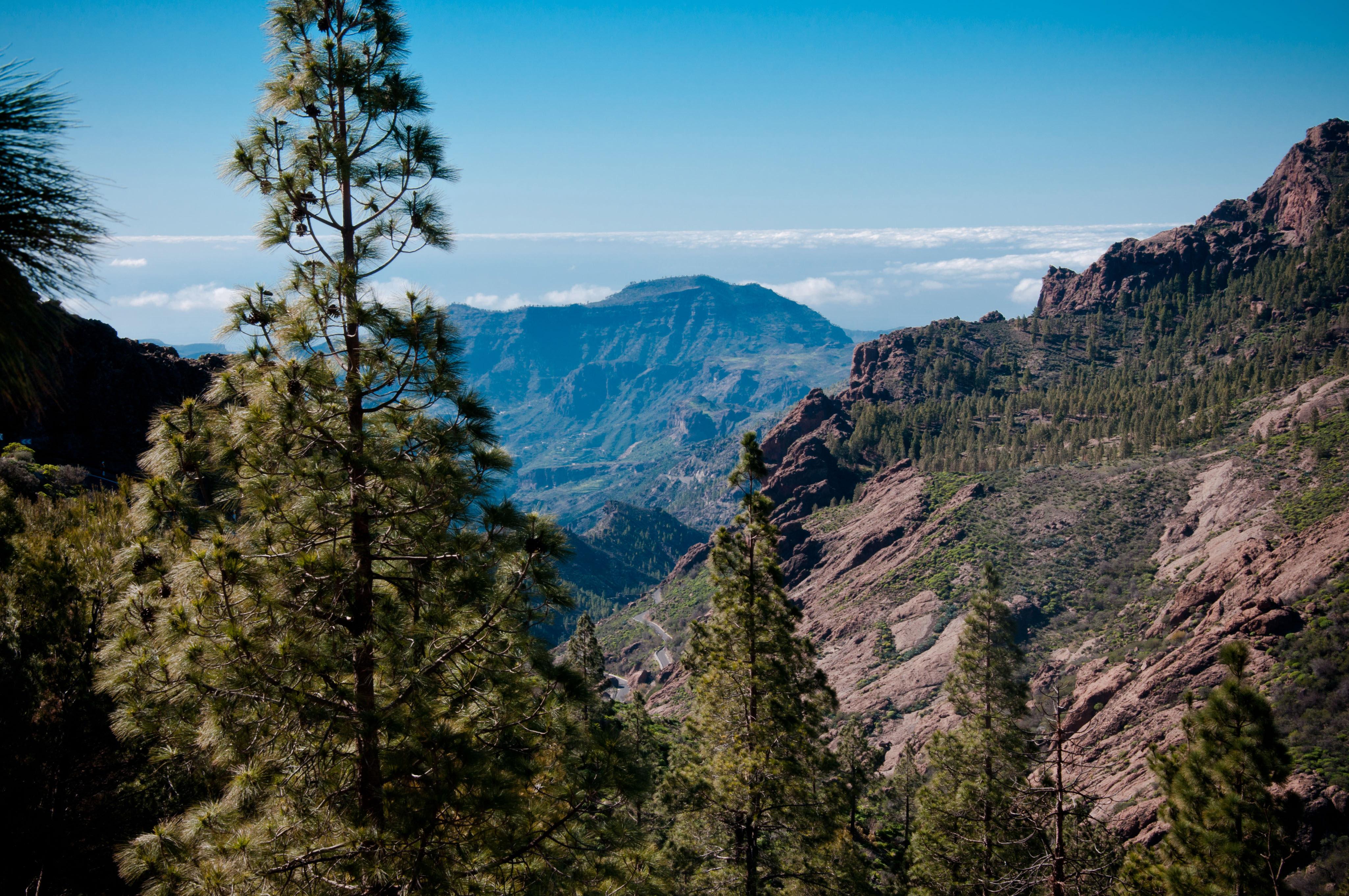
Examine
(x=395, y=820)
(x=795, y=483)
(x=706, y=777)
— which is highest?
(x=395, y=820)

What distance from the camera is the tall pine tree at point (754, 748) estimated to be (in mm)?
18047

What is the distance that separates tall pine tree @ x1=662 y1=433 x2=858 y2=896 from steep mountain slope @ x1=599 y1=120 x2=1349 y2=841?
40.1 ft

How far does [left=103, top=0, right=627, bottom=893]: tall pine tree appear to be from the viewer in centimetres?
696

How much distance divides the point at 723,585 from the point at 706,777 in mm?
5219

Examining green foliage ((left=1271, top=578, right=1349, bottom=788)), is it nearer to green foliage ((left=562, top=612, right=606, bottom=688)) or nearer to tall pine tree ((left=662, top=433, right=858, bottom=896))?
tall pine tree ((left=662, top=433, right=858, bottom=896))

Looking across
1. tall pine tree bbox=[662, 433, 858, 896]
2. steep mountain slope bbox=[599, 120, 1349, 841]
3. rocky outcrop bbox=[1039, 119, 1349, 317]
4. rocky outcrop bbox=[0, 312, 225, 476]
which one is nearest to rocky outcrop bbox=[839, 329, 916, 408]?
steep mountain slope bbox=[599, 120, 1349, 841]

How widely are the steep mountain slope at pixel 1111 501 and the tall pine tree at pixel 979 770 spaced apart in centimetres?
554

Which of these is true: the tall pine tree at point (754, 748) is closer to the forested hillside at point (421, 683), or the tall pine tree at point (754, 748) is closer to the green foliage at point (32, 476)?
the forested hillside at point (421, 683)

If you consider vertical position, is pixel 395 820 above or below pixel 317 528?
below

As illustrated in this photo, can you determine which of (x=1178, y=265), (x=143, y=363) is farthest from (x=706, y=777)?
(x=1178, y=265)

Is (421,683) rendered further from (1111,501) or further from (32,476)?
(1111,501)

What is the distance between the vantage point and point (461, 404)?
317 inches

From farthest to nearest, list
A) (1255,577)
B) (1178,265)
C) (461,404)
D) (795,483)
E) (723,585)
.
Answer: (1178,265), (795,483), (1255,577), (723,585), (461,404)

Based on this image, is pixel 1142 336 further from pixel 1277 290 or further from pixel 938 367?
pixel 938 367
